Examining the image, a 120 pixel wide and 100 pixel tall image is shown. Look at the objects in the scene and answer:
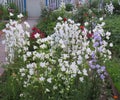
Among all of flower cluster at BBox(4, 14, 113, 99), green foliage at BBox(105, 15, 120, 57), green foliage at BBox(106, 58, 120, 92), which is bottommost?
green foliage at BBox(106, 58, 120, 92)

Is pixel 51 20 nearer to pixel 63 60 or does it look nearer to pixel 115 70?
pixel 115 70

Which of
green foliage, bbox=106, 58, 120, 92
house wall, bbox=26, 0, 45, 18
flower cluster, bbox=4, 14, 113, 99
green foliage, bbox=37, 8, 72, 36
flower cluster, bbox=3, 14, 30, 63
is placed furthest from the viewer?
house wall, bbox=26, 0, 45, 18

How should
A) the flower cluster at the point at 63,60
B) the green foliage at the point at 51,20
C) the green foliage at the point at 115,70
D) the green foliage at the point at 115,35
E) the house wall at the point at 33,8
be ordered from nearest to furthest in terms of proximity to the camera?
the flower cluster at the point at 63,60
the green foliage at the point at 115,70
the green foliage at the point at 115,35
the green foliage at the point at 51,20
the house wall at the point at 33,8

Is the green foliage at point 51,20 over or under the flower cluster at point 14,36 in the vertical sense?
under

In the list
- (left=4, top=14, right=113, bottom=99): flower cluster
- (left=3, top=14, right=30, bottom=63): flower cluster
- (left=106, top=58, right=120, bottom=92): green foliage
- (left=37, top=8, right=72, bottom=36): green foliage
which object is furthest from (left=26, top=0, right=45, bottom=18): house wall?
(left=4, top=14, right=113, bottom=99): flower cluster

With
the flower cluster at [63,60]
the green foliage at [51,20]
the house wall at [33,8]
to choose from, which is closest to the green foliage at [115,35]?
the green foliage at [51,20]

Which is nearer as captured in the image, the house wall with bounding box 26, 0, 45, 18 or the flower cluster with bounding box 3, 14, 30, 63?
the flower cluster with bounding box 3, 14, 30, 63

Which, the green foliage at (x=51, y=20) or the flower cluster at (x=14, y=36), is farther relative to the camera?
the green foliage at (x=51, y=20)

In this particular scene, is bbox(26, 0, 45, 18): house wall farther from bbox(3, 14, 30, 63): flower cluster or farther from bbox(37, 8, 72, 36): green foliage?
bbox(3, 14, 30, 63): flower cluster

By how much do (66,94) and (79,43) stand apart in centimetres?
67

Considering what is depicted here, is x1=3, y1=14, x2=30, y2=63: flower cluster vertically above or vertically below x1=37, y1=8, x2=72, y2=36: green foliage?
above

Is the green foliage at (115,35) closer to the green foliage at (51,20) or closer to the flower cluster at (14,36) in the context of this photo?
the green foliage at (51,20)

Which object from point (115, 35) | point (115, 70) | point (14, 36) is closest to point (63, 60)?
point (14, 36)

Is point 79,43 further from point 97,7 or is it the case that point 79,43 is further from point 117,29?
point 97,7
